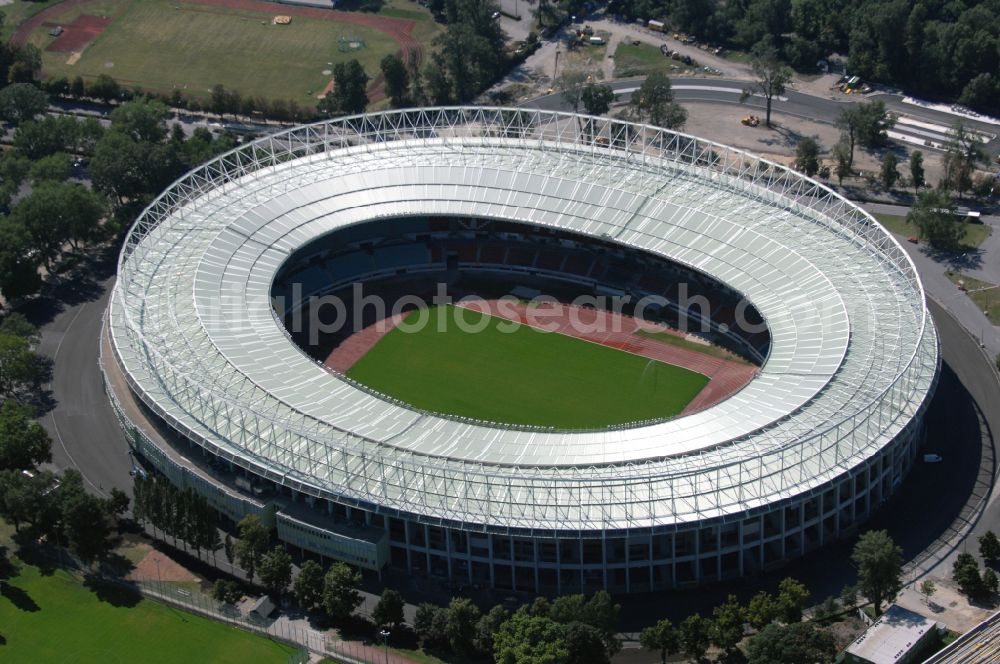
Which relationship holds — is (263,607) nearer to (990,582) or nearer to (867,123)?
(990,582)

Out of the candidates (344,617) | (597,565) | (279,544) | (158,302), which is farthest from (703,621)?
(158,302)

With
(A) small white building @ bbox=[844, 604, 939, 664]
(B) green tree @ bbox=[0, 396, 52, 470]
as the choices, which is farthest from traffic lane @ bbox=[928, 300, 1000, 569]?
(B) green tree @ bbox=[0, 396, 52, 470]

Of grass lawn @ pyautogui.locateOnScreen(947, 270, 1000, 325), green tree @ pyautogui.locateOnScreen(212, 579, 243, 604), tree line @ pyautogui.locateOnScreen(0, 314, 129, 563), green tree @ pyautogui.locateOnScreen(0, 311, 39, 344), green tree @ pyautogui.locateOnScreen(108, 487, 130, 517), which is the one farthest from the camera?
grass lawn @ pyautogui.locateOnScreen(947, 270, 1000, 325)

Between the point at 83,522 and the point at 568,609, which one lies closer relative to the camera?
the point at 568,609

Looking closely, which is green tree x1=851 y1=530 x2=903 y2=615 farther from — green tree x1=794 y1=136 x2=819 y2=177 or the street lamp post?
green tree x1=794 y1=136 x2=819 y2=177

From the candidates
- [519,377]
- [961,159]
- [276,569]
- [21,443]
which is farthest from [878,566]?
[961,159]
